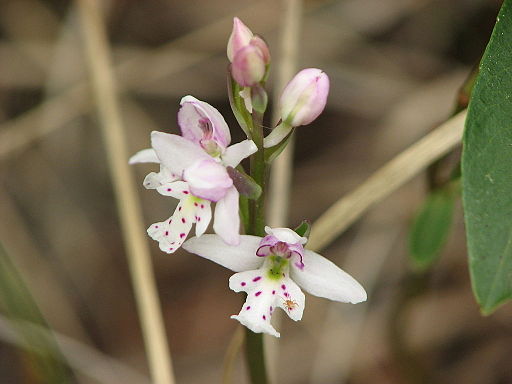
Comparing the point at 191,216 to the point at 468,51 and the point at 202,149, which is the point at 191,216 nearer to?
the point at 202,149

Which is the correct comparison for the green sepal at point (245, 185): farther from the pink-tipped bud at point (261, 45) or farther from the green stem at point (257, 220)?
the pink-tipped bud at point (261, 45)

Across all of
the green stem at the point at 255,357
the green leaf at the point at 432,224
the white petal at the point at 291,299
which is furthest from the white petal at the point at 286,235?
the green leaf at the point at 432,224

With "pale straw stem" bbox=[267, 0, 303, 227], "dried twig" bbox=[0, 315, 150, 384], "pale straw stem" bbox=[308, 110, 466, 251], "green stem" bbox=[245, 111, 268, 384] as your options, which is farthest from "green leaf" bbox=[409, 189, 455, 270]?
"dried twig" bbox=[0, 315, 150, 384]

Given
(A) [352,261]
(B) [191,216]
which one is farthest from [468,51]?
(B) [191,216]

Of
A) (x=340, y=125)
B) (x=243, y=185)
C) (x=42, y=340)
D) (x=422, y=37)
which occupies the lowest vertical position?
(x=243, y=185)

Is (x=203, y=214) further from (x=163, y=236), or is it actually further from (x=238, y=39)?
(x=238, y=39)

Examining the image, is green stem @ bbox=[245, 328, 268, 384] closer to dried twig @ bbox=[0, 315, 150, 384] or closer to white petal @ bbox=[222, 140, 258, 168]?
white petal @ bbox=[222, 140, 258, 168]
